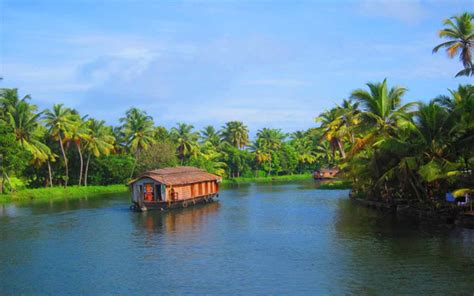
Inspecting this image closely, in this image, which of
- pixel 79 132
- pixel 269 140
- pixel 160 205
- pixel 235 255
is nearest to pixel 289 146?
pixel 269 140

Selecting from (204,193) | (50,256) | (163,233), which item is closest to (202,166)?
(204,193)

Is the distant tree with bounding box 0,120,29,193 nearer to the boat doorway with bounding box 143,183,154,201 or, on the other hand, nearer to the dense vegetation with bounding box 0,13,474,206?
the dense vegetation with bounding box 0,13,474,206

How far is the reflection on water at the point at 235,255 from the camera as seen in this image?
48.6 feet

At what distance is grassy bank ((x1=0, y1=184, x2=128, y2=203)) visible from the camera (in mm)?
44106

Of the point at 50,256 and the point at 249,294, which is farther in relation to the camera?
the point at 50,256

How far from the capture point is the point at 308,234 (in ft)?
75.7

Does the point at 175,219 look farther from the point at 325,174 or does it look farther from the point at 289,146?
the point at 289,146

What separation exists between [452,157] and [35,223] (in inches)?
879

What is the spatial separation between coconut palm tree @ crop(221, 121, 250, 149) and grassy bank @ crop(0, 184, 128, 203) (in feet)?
89.5

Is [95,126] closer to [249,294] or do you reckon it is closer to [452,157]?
[452,157]

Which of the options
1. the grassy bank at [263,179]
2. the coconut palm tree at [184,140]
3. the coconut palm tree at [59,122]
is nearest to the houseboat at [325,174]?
the grassy bank at [263,179]

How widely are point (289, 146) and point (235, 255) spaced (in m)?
68.1

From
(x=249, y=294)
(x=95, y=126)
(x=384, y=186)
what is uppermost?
(x=95, y=126)

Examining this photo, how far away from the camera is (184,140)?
66.5 meters
